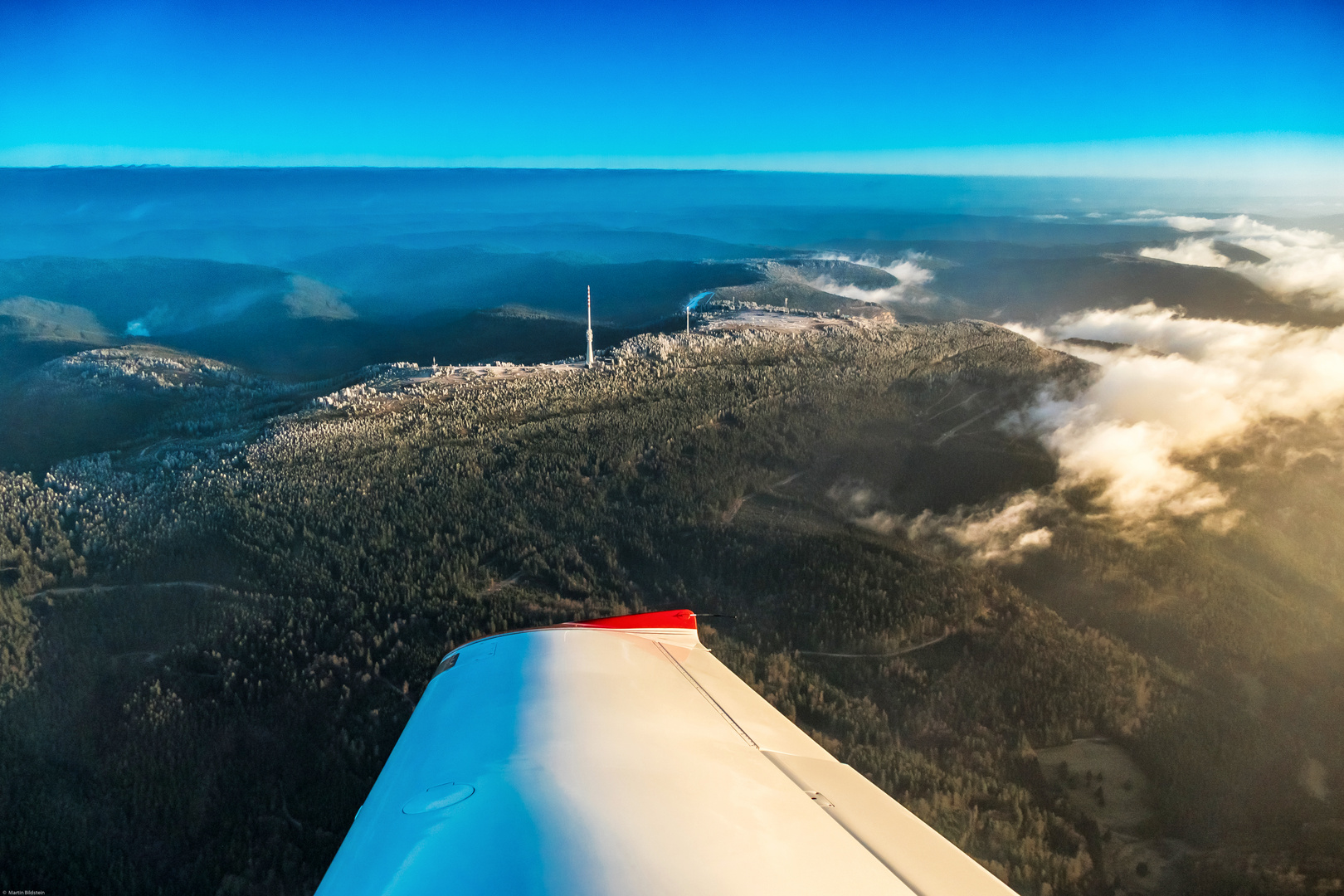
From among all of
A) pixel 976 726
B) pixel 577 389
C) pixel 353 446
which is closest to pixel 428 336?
pixel 577 389

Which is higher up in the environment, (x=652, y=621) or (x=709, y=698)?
(x=709, y=698)

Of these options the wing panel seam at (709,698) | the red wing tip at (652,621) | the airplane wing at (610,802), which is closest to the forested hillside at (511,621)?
the red wing tip at (652,621)

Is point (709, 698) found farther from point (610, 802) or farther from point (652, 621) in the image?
point (610, 802)

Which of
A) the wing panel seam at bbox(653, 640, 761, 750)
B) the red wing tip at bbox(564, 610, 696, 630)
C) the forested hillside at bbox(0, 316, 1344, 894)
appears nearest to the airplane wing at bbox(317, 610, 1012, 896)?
the wing panel seam at bbox(653, 640, 761, 750)

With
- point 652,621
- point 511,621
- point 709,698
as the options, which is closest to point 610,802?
point 709,698

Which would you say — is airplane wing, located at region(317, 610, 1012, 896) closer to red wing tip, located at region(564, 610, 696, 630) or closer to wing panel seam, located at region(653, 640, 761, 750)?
wing panel seam, located at region(653, 640, 761, 750)

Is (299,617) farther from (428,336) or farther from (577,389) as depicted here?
(428,336)
